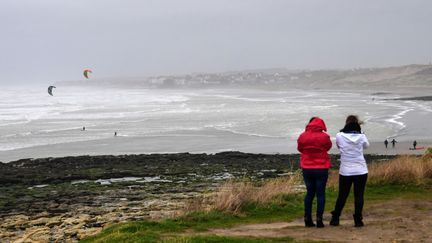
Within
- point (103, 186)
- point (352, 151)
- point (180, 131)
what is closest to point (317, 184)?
point (352, 151)

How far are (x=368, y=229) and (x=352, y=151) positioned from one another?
1.08 metres

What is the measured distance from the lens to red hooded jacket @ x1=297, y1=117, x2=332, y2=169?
7.21 meters

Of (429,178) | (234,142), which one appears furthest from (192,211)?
(234,142)

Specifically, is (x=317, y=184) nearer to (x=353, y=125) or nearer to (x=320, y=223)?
(x=320, y=223)

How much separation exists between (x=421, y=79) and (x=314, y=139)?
113605 mm

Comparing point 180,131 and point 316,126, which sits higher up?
point 316,126

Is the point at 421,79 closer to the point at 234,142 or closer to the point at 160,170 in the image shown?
the point at 234,142

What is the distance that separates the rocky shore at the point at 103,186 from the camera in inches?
419

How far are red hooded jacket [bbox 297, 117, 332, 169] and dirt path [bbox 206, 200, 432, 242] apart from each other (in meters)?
0.91

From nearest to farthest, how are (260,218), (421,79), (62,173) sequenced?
1. (260,218)
2. (62,173)
3. (421,79)

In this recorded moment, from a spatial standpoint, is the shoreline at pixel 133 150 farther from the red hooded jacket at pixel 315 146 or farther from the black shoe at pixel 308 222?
the red hooded jacket at pixel 315 146

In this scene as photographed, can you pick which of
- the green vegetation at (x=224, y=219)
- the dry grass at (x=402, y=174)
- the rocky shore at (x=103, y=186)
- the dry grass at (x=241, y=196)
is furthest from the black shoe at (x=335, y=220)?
the dry grass at (x=402, y=174)

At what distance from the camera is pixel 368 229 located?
727 cm

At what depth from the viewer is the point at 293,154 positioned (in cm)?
2620
